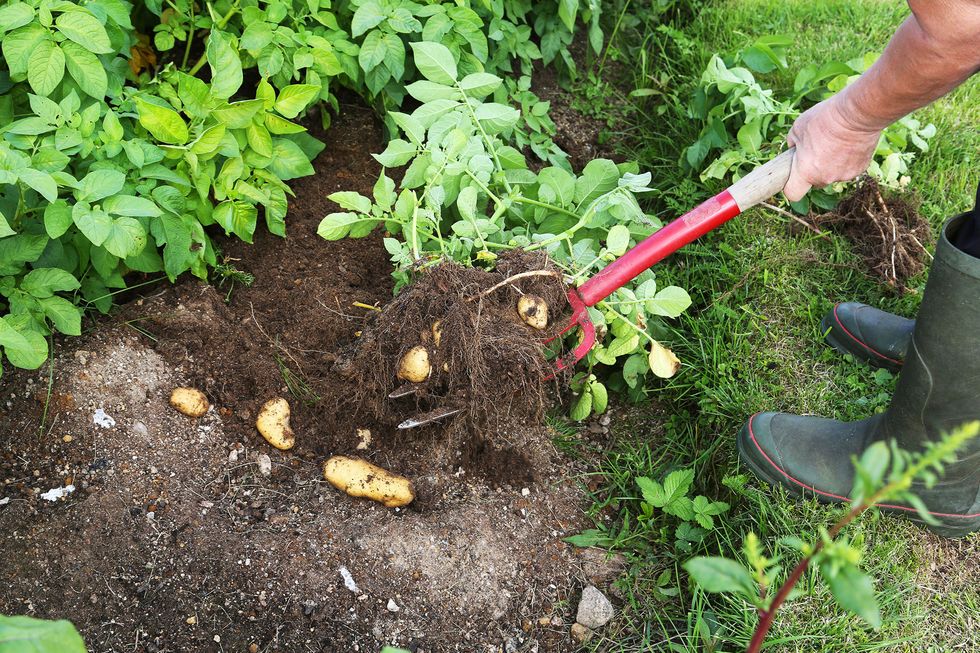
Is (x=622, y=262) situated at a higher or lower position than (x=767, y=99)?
lower

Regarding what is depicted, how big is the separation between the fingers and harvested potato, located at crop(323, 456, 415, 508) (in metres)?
1.19

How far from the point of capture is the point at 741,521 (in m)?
1.97

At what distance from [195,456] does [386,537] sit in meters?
0.51

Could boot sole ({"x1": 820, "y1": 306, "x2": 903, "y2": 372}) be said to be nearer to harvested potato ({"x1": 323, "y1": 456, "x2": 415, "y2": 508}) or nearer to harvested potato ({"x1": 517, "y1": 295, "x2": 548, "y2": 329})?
harvested potato ({"x1": 517, "y1": 295, "x2": 548, "y2": 329})

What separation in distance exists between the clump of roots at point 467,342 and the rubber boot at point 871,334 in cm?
91

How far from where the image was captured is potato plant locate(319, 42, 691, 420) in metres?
2.05

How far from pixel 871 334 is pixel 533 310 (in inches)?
41.0

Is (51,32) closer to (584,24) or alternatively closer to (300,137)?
(300,137)

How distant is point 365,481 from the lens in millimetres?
1955

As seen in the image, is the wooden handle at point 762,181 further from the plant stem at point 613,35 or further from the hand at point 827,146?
the plant stem at point 613,35

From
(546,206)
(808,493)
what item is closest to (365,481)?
(546,206)

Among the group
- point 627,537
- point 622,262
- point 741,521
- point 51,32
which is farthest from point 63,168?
point 741,521

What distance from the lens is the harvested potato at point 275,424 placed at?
201cm

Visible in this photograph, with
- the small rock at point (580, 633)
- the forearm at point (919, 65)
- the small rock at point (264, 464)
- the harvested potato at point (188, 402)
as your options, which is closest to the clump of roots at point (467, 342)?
the small rock at point (264, 464)
